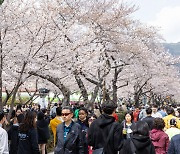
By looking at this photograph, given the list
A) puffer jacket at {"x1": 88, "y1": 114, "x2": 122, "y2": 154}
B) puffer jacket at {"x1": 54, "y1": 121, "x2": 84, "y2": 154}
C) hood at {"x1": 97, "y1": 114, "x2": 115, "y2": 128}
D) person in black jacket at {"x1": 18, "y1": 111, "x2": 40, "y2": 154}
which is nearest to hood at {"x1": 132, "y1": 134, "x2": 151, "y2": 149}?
puffer jacket at {"x1": 88, "y1": 114, "x2": 122, "y2": 154}

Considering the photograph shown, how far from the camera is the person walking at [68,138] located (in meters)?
5.73

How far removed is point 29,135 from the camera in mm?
6438

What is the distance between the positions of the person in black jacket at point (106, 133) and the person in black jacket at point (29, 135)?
1038 mm

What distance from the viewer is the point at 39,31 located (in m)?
15.2

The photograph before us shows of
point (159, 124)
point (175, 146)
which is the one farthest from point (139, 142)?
point (159, 124)

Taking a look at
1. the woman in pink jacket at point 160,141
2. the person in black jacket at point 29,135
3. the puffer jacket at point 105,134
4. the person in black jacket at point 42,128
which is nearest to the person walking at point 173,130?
the woman in pink jacket at point 160,141

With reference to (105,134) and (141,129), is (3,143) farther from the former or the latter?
(141,129)

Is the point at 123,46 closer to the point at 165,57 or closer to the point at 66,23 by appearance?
the point at 66,23

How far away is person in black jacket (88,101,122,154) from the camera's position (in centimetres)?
570

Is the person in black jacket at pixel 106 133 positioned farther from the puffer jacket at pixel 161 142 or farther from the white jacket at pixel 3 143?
the white jacket at pixel 3 143

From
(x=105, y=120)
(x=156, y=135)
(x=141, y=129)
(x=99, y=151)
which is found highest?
(x=105, y=120)

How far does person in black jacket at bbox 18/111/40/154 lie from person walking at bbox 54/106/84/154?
2.30 ft

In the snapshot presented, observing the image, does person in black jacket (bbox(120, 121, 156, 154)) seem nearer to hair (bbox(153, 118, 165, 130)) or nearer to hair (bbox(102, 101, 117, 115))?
hair (bbox(102, 101, 117, 115))

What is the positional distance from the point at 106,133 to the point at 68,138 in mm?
583
